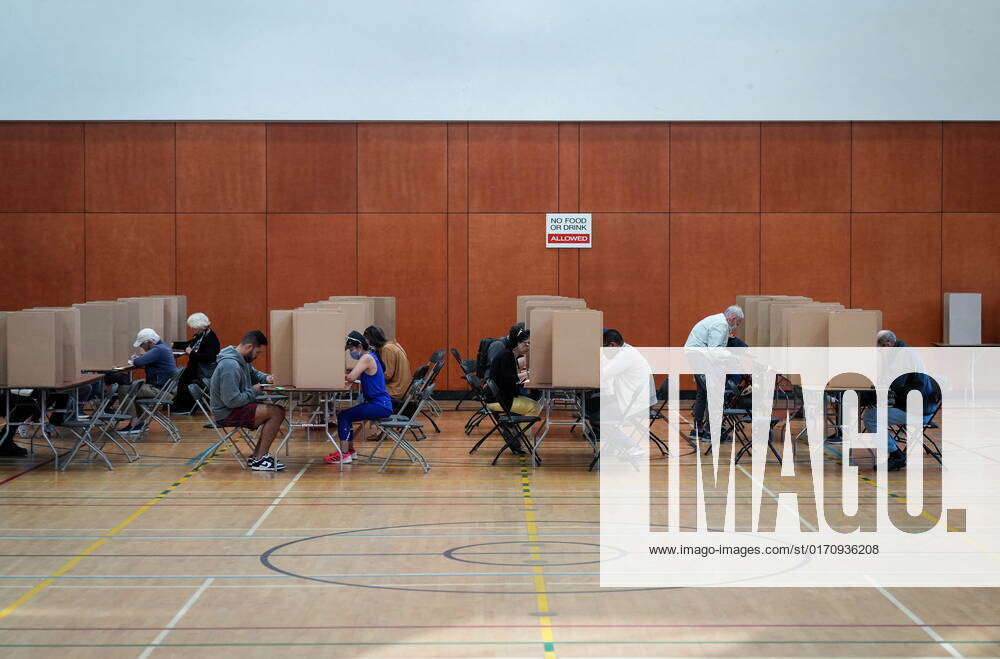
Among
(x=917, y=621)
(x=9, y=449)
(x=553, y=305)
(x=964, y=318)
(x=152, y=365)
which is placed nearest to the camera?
(x=917, y=621)

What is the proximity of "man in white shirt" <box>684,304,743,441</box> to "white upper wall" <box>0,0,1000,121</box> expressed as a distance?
537 cm

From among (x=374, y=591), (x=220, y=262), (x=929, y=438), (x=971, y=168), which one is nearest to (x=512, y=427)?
(x=929, y=438)

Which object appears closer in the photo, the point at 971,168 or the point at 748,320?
the point at 748,320

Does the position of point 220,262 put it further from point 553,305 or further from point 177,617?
point 177,617

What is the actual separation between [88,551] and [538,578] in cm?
297

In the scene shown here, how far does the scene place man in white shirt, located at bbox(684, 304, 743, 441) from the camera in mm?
11766

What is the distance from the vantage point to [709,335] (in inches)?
466

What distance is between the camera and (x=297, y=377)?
10383 mm

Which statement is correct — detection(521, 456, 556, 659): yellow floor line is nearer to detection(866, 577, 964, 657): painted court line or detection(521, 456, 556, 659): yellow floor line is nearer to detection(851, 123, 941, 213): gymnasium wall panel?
detection(866, 577, 964, 657): painted court line

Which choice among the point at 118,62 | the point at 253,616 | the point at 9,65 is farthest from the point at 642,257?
the point at 253,616

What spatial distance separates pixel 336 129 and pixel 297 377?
686 centimetres

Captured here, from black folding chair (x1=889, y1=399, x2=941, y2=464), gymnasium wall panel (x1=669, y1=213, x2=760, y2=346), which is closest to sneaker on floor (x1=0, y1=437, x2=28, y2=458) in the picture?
black folding chair (x1=889, y1=399, x2=941, y2=464)

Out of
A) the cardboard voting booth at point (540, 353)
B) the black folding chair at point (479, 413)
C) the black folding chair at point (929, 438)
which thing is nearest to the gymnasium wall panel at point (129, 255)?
the black folding chair at point (479, 413)

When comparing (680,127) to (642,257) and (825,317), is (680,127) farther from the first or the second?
(825,317)
